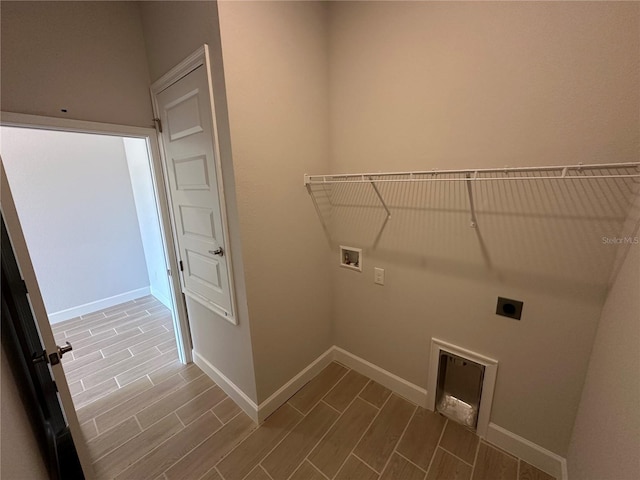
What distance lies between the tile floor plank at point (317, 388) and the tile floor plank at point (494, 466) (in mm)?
996

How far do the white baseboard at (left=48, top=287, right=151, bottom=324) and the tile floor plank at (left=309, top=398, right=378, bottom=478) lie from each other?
11.4 feet

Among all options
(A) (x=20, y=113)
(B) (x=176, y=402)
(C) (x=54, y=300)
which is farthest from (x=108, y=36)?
(C) (x=54, y=300)

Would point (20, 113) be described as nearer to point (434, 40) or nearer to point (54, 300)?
point (434, 40)

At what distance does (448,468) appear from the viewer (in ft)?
4.71

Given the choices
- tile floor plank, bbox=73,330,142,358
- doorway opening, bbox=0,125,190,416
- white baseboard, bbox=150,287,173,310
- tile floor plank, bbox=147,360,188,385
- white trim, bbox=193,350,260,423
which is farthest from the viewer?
white baseboard, bbox=150,287,173,310

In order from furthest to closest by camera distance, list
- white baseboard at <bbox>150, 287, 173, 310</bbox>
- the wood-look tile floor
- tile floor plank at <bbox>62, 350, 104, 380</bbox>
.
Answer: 1. white baseboard at <bbox>150, 287, 173, 310</bbox>
2. tile floor plank at <bbox>62, 350, 104, 380</bbox>
3. the wood-look tile floor

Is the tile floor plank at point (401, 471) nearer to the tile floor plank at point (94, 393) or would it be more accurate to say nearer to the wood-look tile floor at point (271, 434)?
the wood-look tile floor at point (271, 434)

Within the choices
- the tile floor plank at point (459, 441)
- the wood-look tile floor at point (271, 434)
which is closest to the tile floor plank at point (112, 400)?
the wood-look tile floor at point (271, 434)

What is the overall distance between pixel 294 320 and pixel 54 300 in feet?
10.7

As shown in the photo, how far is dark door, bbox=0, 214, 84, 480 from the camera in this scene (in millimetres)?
1157

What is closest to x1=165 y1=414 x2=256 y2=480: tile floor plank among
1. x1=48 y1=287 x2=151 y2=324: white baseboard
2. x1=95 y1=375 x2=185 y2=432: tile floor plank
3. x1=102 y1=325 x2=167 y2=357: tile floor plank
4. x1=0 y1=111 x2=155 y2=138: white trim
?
x1=95 y1=375 x2=185 y2=432: tile floor plank

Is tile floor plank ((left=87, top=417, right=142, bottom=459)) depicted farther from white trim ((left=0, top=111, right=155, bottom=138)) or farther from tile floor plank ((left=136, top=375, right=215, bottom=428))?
white trim ((left=0, top=111, right=155, bottom=138))

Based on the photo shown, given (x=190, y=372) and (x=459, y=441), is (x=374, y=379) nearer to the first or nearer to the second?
(x=459, y=441)

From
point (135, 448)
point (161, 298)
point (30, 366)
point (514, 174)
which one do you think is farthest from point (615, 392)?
point (161, 298)
